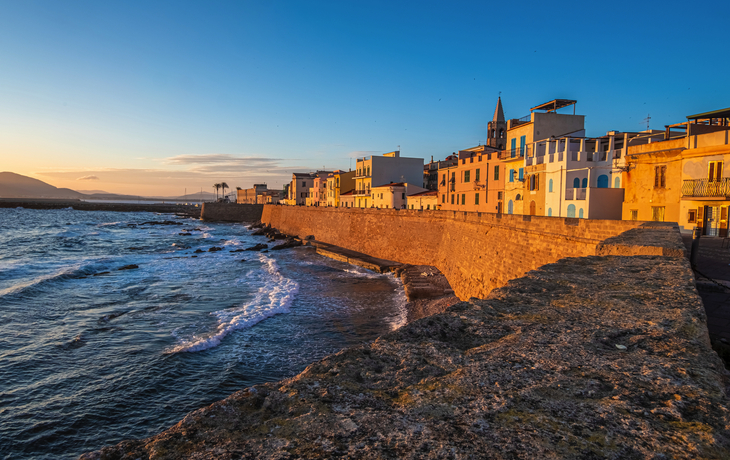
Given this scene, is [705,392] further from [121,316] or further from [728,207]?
[728,207]

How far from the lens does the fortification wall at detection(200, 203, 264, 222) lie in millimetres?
90125

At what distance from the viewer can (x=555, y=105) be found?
101ft

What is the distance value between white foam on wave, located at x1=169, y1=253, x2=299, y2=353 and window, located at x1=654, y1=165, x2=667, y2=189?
19.4 m

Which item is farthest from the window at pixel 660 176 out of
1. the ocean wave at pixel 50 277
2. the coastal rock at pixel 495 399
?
the ocean wave at pixel 50 277

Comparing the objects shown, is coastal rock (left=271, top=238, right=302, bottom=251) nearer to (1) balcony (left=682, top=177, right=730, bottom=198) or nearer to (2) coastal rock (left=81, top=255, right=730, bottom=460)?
(1) balcony (left=682, top=177, right=730, bottom=198)

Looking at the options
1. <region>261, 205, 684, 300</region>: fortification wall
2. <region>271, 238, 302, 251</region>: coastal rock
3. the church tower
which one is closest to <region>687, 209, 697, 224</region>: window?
<region>261, 205, 684, 300</region>: fortification wall

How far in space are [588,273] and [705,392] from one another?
376 centimetres

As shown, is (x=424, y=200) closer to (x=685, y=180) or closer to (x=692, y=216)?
(x=685, y=180)

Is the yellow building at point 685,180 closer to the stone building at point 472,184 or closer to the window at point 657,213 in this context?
the window at point 657,213

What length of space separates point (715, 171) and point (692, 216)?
2188 mm

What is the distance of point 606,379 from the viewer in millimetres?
2619

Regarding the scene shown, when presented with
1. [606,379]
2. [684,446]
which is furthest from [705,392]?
[684,446]

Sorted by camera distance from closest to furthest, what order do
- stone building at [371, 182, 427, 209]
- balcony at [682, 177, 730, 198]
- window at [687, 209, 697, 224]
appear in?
balcony at [682, 177, 730, 198] → window at [687, 209, 697, 224] → stone building at [371, 182, 427, 209]

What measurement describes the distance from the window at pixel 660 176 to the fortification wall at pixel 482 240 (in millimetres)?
9484
